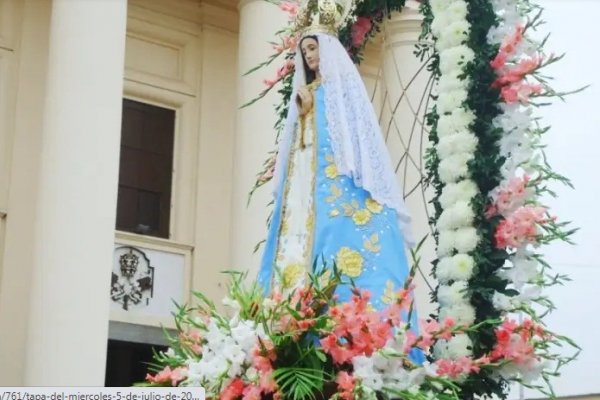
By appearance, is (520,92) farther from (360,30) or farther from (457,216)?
(360,30)

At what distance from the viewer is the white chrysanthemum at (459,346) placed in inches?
243

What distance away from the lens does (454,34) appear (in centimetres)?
702

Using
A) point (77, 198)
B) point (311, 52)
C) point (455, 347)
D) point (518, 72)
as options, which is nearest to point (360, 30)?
point (311, 52)

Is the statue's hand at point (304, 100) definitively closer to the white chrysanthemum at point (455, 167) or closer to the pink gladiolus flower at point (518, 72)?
the white chrysanthemum at point (455, 167)

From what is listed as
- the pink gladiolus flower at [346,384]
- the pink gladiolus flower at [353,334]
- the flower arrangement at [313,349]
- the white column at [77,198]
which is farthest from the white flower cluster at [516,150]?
the white column at [77,198]

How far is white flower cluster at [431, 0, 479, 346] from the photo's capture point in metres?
6.37

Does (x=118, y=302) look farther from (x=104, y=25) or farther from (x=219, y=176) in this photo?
(x=104, y=25)

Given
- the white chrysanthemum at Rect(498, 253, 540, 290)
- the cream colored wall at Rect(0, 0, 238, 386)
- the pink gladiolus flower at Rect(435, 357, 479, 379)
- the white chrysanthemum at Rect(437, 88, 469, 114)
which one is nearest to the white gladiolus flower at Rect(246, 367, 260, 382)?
the pink gladiolus flower at Rect(435, 357, 479, 379)

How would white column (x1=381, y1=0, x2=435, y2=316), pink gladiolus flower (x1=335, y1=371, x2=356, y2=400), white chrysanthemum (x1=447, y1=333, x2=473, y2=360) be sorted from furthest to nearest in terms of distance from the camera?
white column (x1=381, y1=0, x2=435, y2=316) < white chrysanthemum (x1=447, y1=333, x2=473, y2=360) < pink gladiolus flower (x1=335, y1=371, x2=356, y2=400)

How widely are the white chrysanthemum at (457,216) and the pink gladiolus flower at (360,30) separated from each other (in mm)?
1873

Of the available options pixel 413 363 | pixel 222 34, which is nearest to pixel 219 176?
pixel 222 34

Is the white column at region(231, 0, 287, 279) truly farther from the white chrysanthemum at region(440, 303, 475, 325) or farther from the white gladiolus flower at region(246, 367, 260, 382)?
the white gladiolus flower at region(246, 367, 260, 382)

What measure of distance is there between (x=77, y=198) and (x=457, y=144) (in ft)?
22.2

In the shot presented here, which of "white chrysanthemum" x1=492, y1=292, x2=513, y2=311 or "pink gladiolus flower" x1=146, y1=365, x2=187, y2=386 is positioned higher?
"white chrysanthemum" x1=492, y1=292, x2=513, y2=311
